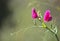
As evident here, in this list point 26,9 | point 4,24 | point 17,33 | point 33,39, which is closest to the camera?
point 33,39

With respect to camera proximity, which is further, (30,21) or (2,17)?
(2,17)

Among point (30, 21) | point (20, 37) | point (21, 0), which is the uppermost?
point (21, 0)

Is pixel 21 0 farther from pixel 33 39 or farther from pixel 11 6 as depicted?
pixel 33 39

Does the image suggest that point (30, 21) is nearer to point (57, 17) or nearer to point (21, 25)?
point (21, 25)

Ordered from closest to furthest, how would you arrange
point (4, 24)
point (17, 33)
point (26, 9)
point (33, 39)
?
1. point (33, 39)
2. point (17, 33)
3. point (26, 9)
4. point (4, 24)

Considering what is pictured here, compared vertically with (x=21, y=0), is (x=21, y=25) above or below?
below

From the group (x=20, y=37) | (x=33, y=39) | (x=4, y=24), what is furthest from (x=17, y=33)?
(x=4, y=24)
